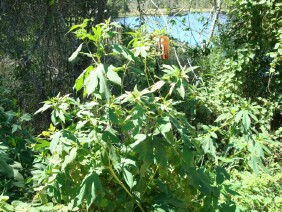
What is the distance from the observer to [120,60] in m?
5.16

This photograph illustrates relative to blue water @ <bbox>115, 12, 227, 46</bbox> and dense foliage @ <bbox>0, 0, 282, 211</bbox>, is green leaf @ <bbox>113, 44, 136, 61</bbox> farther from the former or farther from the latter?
blue water @ <bbox>115, 12, 227, 46</bbox>

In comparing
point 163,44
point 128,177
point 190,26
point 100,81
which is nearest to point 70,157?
point 128,177

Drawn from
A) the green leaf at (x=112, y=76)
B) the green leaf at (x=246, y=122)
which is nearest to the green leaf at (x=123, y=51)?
the green leaf at (x=112, y=76)

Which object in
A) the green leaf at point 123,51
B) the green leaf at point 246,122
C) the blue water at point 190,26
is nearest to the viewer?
the green leaf at point 123,51

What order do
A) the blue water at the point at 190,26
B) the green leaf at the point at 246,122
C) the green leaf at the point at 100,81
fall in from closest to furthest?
the green leaf at the point at 100,81 → the green leaf at the point at 246,122 → the blue water at the point at 190,26

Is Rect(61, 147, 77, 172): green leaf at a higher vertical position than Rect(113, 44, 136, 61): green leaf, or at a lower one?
lower

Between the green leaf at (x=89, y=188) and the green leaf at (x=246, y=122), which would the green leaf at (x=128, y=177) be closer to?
→ the green leaf at (x=89, y=188)

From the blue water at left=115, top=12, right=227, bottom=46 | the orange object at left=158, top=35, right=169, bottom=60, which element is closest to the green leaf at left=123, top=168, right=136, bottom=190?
the orange object at left=158, top=35, right=169, bottom=60

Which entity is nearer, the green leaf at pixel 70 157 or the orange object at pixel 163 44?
the green leaf at pixel 70 157

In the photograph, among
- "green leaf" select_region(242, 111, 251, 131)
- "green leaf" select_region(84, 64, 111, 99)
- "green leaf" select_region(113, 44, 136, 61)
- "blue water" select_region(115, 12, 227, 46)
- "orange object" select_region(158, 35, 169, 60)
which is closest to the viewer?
"green leaf" select_region(84, 64, 111, 99)

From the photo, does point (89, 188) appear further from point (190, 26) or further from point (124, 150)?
point (190, 26)

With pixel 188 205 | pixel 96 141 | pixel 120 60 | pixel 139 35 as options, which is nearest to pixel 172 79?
pixel 139 35

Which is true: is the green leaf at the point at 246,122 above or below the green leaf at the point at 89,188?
above

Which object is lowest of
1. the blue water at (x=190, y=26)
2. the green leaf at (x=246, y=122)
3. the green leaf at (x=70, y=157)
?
the green leaf at (x=70, y=157)
